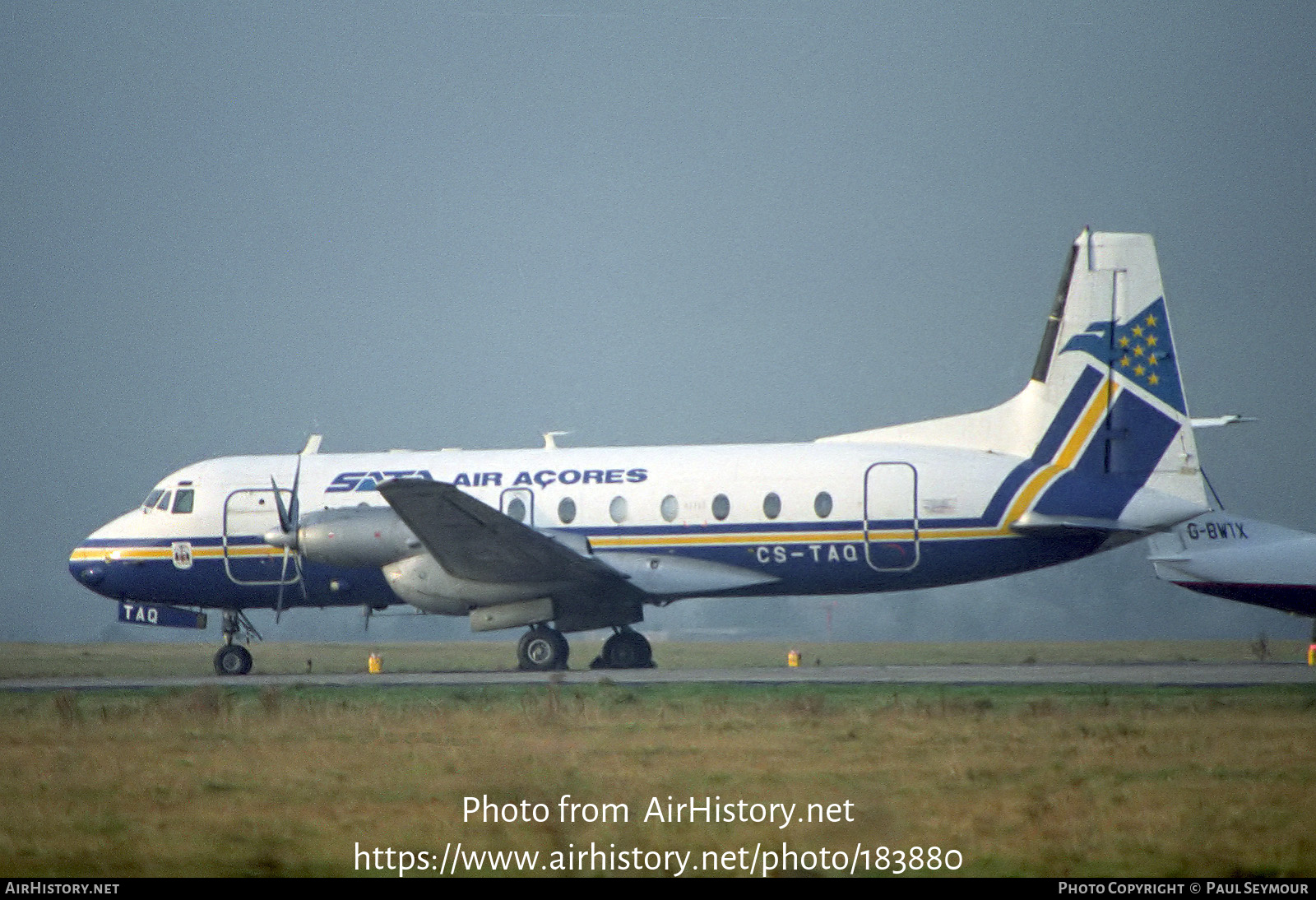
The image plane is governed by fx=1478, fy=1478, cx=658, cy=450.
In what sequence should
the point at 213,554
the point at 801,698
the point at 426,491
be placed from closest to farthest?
the point at 801,698 → the point at 426,491 → the point at 213,554

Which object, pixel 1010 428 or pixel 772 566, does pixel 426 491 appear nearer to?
pixel 772 566

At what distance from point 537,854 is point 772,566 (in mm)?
14839

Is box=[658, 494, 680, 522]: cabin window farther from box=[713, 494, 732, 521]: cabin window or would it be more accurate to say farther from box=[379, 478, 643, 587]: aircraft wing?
box=[379, 478, 643, 587]: aircraft wing

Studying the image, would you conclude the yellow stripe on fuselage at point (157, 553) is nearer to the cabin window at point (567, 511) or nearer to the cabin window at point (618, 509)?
the cabin window at point (567, 511)

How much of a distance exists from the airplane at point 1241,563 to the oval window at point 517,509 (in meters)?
12.6

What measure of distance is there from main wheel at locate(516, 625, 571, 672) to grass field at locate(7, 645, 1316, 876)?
4.22 meters

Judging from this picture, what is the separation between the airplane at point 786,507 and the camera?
23.6 meters

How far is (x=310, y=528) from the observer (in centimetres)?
2492

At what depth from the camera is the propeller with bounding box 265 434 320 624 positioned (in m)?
25.6

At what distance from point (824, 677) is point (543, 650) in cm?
505

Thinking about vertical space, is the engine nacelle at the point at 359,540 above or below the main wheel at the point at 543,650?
above

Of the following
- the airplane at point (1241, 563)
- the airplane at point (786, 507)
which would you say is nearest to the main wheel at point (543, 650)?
the airplane at point (786, 507)

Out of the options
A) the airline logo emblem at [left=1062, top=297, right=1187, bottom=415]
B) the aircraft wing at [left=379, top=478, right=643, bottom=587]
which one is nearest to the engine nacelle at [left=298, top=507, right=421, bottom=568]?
the aircraft wing at [left=379, top=478, right=643, bottom=587]
